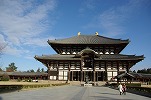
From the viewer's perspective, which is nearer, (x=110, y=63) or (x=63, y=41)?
(x=110, y=63)

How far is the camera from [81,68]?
5469 cm

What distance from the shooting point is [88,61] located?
184 ft

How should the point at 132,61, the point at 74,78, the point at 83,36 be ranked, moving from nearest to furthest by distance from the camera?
the point at 132,61 < the point at 74,78 < the point at 83,36

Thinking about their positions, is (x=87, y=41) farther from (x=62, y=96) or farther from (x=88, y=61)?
(x=62, y=96)

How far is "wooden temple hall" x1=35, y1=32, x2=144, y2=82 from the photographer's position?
53812 mm

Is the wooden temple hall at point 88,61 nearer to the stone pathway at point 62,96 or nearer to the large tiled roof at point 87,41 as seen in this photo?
the large tiled roof at point 87,41

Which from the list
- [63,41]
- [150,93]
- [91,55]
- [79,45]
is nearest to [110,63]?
[91,55]

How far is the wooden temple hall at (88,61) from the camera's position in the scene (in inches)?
2119

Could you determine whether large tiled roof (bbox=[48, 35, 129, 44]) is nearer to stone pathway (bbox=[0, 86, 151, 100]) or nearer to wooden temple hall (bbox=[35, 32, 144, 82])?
wooden temple hall (bbox=[35, 32, 144, 82])

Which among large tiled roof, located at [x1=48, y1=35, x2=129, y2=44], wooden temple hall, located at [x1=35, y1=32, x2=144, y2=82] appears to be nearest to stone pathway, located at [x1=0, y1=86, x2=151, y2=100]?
wooden temple hall, located at [x1=35, y1=32, x2=144, y2=82]

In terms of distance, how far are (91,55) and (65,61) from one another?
7.05 m

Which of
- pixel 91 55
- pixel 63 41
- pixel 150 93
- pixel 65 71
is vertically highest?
pixel 63 41

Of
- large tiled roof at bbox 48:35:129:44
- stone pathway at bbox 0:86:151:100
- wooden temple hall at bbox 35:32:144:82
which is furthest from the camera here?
large tiled roof at bbox 48:35:129:44

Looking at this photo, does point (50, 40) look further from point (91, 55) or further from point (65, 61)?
point (91, 55)
